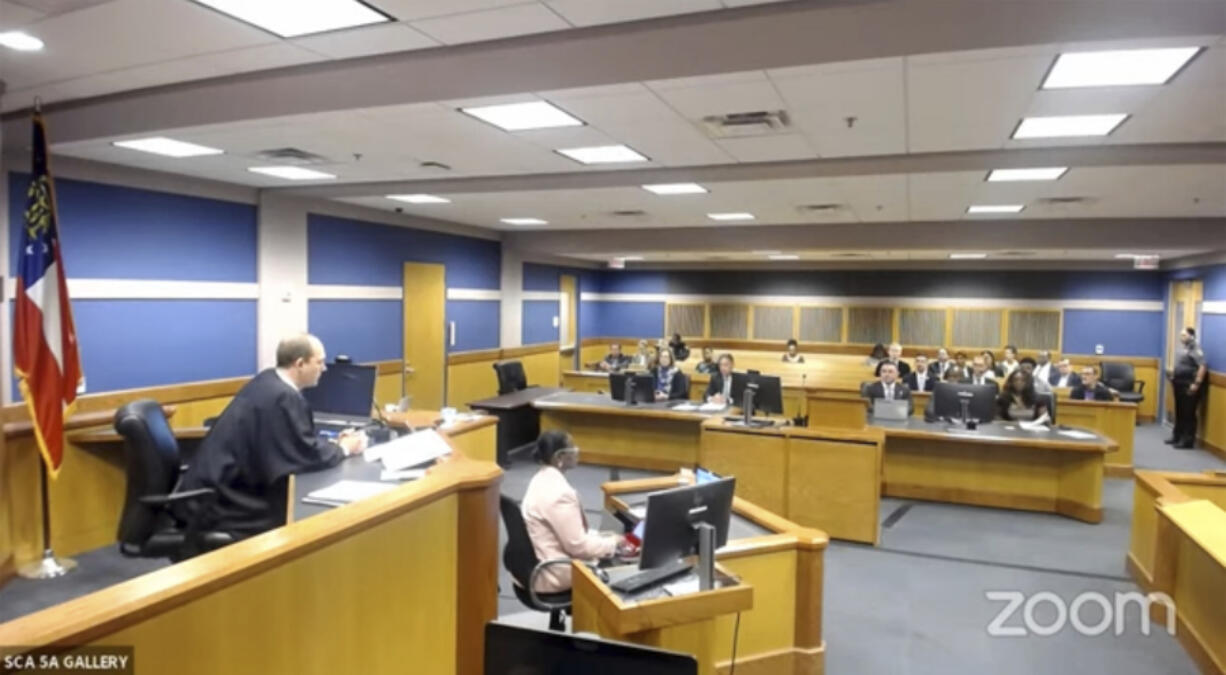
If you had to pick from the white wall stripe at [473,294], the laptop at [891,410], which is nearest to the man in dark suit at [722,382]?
the laptop at [891,410]

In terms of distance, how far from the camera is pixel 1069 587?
188 inches

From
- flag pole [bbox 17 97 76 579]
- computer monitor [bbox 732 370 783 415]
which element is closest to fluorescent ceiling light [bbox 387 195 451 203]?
computer monitor [bbox 732 370 783 415]

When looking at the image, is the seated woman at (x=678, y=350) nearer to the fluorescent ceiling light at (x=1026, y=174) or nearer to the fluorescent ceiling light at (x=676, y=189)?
the fluorescent ceiling light at (x=676, y=189)

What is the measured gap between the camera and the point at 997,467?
6.57m

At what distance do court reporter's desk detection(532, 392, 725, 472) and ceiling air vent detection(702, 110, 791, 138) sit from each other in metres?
3.41

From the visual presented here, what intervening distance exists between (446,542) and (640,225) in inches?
314

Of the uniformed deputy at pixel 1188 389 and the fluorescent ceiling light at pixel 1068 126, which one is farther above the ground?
the fluorescent ceiling light at pixel 1068 126

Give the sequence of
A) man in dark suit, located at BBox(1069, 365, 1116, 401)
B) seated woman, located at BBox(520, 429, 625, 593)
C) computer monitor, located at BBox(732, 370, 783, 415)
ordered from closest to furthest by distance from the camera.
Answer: seated woman, located at BBox(520, 429, 625, 593) → computer monitor, located at BBox(732, 370, 783, 415) → man in dark suit, located at BBox(1069, 365, 1116, 401)

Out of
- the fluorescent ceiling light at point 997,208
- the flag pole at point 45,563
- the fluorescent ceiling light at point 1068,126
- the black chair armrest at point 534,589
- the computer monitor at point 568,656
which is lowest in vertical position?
the flag pole at point 45,563

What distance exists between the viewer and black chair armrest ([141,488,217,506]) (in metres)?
2.89

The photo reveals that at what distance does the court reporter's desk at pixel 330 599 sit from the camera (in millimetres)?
1501

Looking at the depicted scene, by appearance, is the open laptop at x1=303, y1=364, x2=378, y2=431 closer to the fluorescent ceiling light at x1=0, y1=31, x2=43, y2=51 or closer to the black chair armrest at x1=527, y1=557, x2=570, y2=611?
the black chair armrest at x1=527, y1=557, x2=570, y2=611

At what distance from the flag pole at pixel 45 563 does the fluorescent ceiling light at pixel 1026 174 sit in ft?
22.3

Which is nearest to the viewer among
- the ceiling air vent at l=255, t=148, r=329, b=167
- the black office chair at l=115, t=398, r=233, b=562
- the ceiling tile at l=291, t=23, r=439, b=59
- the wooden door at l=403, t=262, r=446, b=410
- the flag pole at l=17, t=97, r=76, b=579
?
the ceiling tile at l=291, t=23, r=439, b=59
